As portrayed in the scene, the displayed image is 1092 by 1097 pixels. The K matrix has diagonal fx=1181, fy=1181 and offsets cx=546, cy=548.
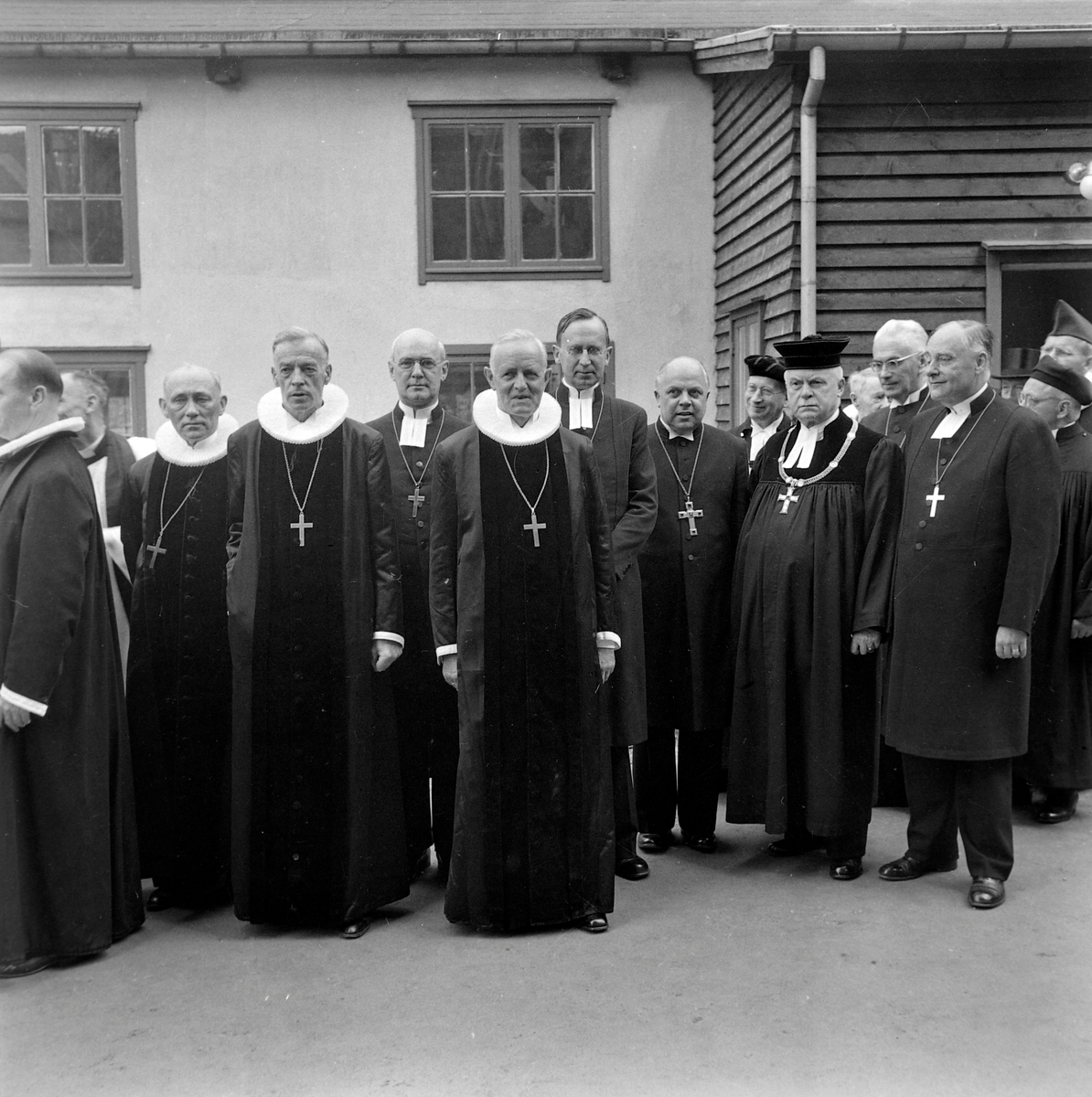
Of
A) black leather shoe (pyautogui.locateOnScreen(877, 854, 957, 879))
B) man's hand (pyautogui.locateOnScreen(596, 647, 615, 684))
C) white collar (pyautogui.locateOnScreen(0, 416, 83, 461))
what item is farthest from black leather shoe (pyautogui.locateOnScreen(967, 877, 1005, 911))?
white collar (pyautogui.locateOnScreen(0, 416, 83, 461))

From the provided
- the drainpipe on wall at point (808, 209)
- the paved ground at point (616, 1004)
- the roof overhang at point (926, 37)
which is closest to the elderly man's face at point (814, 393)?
the paved ground at point (616, 1004)

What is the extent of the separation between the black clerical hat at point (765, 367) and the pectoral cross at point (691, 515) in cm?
109

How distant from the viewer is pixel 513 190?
37.9ft

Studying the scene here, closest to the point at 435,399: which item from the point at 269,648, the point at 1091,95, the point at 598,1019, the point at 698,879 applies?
the point at 269,648

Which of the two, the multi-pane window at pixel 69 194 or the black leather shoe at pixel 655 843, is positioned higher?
the multi-pane window at pixel 69 194

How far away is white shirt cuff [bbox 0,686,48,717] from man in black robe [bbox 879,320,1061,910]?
126 inches

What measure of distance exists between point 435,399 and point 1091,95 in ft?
21.2

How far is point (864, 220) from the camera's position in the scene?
9.07 meters

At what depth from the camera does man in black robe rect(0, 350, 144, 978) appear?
390 centimetres

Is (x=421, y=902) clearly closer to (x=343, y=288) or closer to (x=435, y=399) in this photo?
(x=435, y=399)

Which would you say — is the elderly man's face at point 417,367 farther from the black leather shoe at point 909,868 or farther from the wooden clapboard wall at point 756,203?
the wooden clapboard wall at point 756,203

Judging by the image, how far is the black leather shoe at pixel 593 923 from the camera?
437cm

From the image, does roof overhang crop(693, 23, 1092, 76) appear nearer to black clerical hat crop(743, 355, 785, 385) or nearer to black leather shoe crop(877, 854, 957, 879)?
black clerical hat crop(743, 355, 785, 385)

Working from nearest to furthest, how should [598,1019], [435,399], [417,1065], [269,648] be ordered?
1. [417,1065]
2. [598,1019]
3. [269,648]
4. [435,399]
